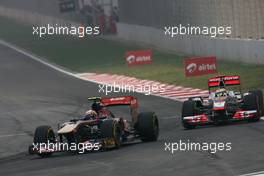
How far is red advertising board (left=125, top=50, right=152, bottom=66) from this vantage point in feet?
156

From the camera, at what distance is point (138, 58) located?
4819cm

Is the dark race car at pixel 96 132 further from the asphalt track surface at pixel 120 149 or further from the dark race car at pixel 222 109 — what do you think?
the dark race car at pixel 222 109

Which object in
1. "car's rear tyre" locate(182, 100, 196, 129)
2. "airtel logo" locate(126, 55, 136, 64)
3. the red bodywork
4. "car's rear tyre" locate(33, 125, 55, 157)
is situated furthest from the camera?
"airtel logo" locate(126, 55, 136, 64)

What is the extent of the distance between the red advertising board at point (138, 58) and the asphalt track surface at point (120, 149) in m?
6.59

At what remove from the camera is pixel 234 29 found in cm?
4466

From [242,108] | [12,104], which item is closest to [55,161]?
[242,108]

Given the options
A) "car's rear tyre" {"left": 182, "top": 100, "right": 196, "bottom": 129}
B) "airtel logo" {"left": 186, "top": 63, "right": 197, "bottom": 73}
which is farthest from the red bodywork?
"airtel logo" {"left": 186, "top": 63, "right": 197, "bottom": 73}

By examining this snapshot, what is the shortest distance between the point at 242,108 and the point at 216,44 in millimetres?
21218

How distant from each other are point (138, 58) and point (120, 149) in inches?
1057

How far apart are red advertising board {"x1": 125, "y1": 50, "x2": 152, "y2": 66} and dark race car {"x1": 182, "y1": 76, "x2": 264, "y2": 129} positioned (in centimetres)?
2153

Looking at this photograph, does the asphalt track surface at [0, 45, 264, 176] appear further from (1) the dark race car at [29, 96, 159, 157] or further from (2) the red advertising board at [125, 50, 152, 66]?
(2) the red advertising board at [125, 50, 152, 66]

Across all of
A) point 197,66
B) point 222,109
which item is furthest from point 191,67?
point 222,109

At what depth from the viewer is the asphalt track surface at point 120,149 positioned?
687 inches

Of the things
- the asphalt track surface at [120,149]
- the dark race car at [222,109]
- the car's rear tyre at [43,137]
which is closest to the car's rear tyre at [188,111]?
the dark race car at [222,109]
